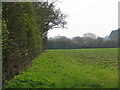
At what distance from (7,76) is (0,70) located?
102 centimetres

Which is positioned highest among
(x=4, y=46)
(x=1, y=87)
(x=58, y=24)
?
(x=58, y=24)

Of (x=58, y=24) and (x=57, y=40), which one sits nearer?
(x=58, y=24)

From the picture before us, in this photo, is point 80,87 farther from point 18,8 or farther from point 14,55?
point 18,8

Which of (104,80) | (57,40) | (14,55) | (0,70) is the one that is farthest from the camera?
(57,40)

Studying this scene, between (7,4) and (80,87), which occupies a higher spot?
(7,4)

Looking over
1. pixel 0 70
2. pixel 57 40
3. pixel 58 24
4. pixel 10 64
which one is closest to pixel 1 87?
pixel 0 70

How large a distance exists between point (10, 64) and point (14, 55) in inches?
16.9

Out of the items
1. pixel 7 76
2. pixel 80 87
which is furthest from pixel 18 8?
pixel 80 87

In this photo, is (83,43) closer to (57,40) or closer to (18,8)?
(57,40)

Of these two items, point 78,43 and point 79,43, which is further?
point 79,43

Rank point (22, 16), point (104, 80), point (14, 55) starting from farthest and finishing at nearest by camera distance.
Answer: point (22, 16) < point (14, 55) < point (104, 80)

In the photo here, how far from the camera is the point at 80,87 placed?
5.30 meters

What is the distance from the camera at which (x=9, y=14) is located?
21.1 feet

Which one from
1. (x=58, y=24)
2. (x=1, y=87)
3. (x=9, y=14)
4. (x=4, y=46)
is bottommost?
(x=1, y=87)
